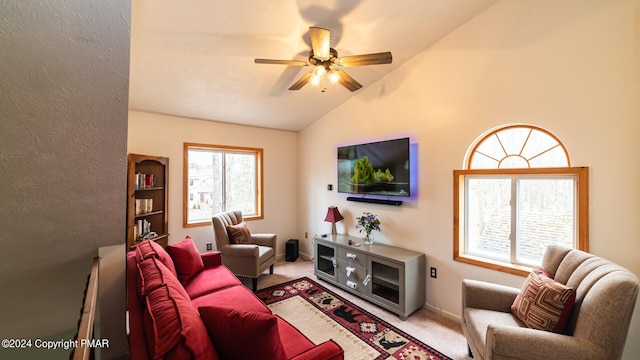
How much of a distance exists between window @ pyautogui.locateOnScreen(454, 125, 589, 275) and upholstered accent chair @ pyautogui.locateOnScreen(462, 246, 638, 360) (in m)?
0.43

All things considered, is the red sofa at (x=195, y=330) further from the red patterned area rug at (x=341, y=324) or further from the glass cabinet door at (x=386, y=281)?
the glass cabinet door at (x=386, y=281)

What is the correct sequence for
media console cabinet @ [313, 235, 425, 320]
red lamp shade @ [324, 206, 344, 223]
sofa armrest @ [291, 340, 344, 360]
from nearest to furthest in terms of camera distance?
sofa armrest @ [291, 340, 344, 360] → media console cabinet @ [313, 235, 425, 320] → red lamp shade @ [324, 206, 344, 223]

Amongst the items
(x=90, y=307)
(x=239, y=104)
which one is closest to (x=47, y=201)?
(x=90, y=307)

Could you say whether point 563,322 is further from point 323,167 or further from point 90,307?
point 323,167

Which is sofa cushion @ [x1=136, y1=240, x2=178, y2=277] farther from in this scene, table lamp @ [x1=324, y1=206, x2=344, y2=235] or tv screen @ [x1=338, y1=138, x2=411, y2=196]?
Answer: tv screen @ [x1=338, y1=138, x2=411, y2=196]

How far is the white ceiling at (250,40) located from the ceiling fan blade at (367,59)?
0.42 metres

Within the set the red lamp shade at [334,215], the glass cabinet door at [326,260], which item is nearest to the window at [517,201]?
the glass cabinet door at [326,260]

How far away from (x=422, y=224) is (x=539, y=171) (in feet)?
3.93

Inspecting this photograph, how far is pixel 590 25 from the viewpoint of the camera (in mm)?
1904

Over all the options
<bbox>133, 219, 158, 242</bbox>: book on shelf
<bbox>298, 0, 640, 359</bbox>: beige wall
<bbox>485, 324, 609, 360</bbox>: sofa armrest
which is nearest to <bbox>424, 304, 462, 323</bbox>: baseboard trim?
<bbox>298, 0, 640, 359</bbox>: beige wall

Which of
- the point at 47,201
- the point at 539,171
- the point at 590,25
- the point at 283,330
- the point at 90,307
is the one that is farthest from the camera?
the point at 539,171

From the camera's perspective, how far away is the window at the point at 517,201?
6.88 ft

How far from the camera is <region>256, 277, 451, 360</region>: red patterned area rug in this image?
2.14 metres

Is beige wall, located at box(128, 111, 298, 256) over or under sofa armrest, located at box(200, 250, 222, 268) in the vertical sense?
over
